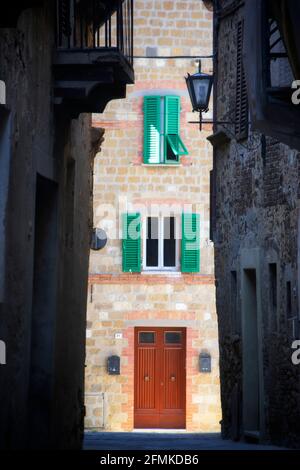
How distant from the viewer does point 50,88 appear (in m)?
12.1

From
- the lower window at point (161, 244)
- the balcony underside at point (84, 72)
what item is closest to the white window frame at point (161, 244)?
the lower window at point (161, 244)

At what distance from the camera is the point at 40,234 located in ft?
41.0

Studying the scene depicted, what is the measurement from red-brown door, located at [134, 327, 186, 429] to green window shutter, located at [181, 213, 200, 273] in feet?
5.15

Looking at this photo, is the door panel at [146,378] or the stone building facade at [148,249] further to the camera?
the door panel at [146,378]

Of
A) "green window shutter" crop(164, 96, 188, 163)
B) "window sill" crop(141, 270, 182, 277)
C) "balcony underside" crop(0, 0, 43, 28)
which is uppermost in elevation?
"green window shutter" crop(164, 96, 188, 163)

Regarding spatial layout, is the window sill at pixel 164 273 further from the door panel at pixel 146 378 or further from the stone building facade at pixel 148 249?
the door panel at pixel 146 378

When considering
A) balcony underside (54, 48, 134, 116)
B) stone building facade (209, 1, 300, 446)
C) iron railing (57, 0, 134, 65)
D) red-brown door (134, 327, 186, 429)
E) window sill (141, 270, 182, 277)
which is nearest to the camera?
balcony underside (54, 48, 134, 116)

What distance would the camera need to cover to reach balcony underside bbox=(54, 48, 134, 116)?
12086mm

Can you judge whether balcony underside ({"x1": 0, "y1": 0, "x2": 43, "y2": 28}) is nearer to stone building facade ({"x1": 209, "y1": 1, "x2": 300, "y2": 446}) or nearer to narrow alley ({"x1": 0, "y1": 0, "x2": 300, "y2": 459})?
narrow alley ({"x1": 0, "y1": 0, "x2": 300, "y2": 459})

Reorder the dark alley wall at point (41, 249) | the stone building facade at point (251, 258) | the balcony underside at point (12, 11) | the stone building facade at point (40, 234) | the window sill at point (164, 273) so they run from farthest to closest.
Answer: the window sill at point (164, 273)
the stone building facade at point (251, 258)
the dark alley wall at point (41, 249)
the stone building facade at point (40, 234)
the balcony underside at point (12, 11)

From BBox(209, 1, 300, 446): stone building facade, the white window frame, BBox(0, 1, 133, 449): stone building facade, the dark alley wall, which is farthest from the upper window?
the dark alley wall

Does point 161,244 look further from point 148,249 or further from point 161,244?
point 148,249

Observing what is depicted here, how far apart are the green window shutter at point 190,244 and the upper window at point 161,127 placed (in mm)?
1504

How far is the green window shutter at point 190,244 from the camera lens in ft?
92.2
